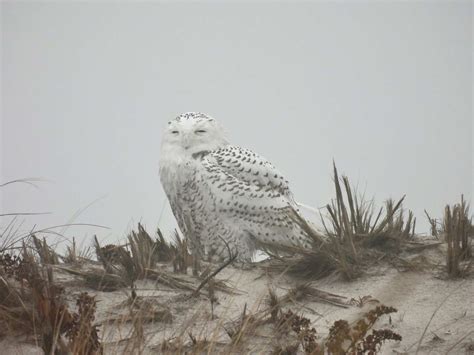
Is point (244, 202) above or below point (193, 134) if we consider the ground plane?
below

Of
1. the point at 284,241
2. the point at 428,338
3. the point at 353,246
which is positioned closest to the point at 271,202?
the point at 284,241

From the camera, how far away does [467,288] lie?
5.07 m

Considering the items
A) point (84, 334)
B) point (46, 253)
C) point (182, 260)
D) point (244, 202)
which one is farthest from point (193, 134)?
point (84, 334)

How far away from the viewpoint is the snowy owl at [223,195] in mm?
7352

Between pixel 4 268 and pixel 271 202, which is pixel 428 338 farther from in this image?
pixel 271 202

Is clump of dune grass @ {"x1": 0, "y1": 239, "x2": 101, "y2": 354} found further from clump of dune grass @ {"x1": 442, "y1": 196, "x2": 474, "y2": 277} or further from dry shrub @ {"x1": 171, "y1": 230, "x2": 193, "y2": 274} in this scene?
clump of dune grass @ {"x1": 442, "y1": 196, "x2": 474, "y2": 277}

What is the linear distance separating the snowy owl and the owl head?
1 cm

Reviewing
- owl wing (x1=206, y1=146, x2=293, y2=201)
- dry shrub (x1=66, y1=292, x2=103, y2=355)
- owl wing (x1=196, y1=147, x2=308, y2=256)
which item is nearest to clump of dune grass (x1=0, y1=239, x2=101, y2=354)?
dry shrub (x1=66, y1=292, x2=103, y2=355)

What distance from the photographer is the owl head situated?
25.1 ft

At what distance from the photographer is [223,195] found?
730 cm

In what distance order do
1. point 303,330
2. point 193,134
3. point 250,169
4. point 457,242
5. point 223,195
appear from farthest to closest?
point 193,134 → point 250,169 → point 223,195 → point 457,242 → point 303,330

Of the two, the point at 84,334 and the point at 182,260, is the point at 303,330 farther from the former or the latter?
the point at 182,260

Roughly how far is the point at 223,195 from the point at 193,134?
2.91ft

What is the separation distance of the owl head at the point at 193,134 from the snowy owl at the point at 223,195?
1 centimetres
